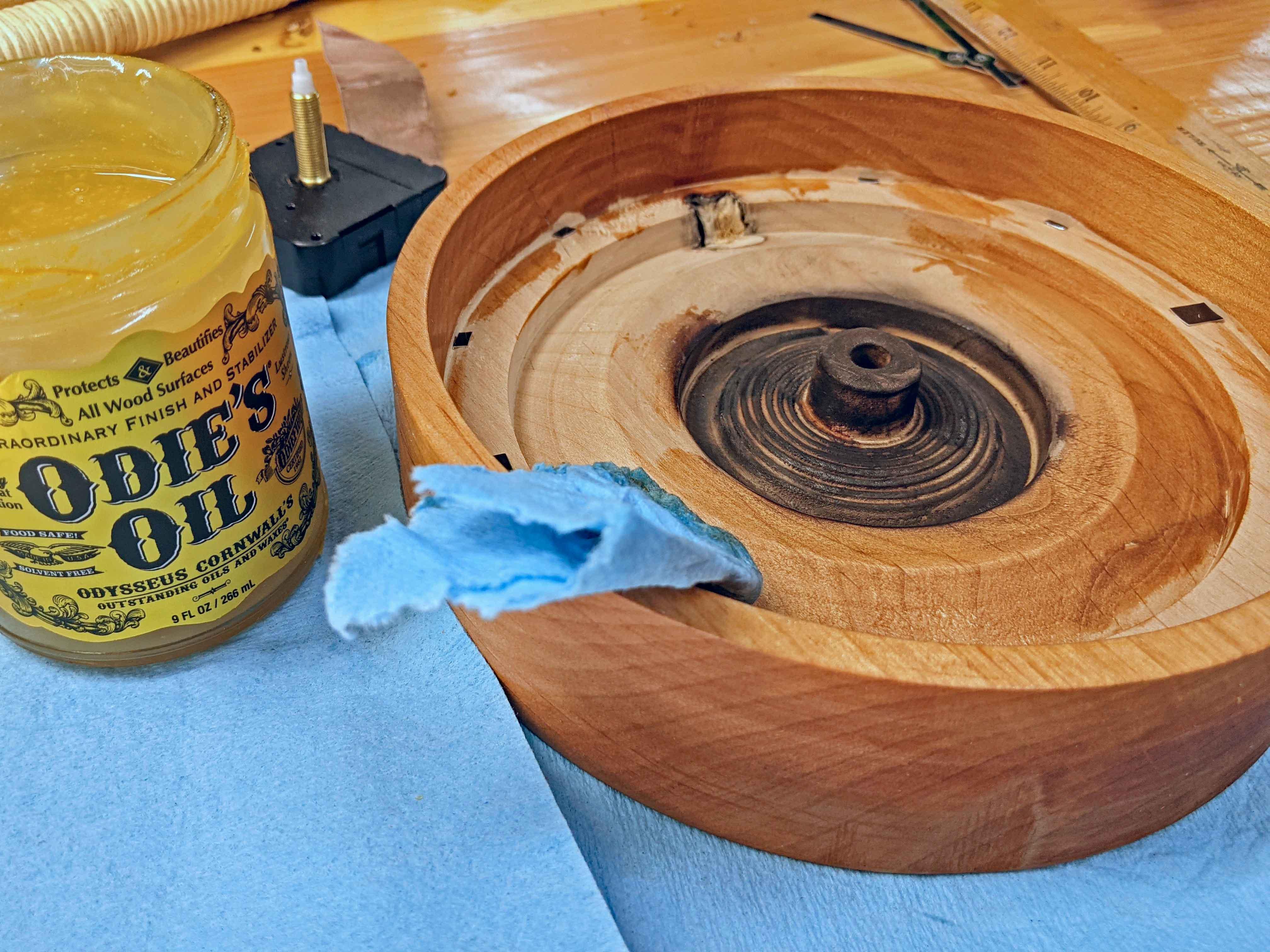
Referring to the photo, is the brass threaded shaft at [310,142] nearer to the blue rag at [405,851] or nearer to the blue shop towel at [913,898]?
the blue rag at [405,851]

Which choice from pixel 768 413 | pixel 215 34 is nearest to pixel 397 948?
pixel 768 413

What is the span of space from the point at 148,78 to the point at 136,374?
17cm

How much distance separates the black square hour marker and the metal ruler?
0.74ft

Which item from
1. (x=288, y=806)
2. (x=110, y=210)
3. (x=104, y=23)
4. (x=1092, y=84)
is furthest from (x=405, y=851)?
(x=1092, y=84)

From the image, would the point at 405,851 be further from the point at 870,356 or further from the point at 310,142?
the point at 310,142

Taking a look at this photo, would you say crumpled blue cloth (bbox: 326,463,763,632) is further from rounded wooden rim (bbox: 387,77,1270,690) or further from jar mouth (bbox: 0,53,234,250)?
jar mouth (bbox: 0,53,234,250)

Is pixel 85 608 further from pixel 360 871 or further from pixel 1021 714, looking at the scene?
pixel 1021 714

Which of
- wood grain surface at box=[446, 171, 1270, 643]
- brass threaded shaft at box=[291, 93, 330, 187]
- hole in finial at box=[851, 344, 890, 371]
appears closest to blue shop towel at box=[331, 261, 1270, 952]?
wood grain surface at box=[446, 171, 1270, 643]

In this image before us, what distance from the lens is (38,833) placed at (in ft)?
1.74

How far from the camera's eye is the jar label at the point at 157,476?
47 cm

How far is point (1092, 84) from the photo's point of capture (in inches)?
45.5

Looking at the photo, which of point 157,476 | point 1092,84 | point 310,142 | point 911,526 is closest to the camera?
point 157,476

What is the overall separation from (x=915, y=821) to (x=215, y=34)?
3.82 feet

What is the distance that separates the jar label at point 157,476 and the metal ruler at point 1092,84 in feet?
2.67
